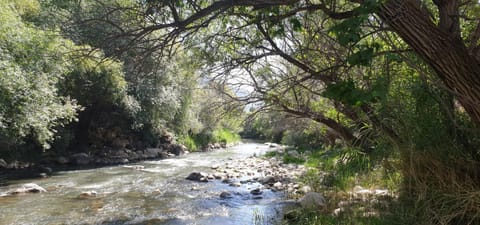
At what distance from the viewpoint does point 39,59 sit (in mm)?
11922

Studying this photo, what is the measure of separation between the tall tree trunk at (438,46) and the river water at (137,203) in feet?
13.9

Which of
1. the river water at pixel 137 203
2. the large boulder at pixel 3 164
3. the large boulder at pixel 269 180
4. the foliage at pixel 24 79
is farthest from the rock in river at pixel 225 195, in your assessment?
the large boulder at pixel 3 164

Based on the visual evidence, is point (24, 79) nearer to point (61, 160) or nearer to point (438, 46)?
point (61, 160)

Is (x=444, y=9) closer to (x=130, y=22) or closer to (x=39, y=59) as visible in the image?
(x=130, y=22)

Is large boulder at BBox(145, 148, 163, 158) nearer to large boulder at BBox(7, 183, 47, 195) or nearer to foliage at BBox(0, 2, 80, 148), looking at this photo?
foliage at BBox(0, 2, 80, 148)

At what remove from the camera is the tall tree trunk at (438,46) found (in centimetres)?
293

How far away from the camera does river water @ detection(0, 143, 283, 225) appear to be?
7430 mm

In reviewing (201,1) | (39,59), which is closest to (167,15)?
(201,1)

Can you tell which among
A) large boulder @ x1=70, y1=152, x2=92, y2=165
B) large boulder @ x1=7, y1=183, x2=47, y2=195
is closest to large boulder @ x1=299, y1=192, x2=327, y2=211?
large boulder @ x1=7, y1=183, x2=47, y2=195

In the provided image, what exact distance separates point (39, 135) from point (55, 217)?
5.55 meters

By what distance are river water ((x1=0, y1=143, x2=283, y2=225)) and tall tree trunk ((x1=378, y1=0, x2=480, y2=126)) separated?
13.9 feet

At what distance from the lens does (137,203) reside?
29.5 ft

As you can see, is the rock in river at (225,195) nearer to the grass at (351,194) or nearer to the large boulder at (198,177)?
the grass at (351,194)

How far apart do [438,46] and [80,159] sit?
17.0m
